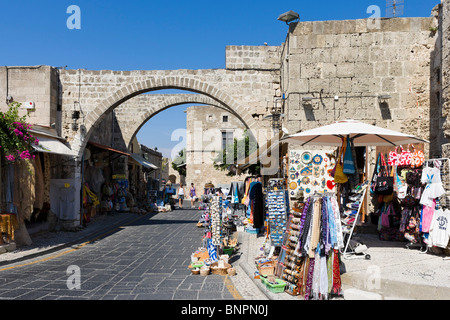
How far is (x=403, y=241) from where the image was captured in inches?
283

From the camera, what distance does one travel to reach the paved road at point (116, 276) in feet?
16.0

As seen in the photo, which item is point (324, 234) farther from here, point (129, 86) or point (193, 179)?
point (193, 179)

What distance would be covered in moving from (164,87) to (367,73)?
21.0ft

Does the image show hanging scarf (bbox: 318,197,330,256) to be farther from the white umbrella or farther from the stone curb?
the stone curb

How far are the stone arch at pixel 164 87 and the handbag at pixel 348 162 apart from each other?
19.3 feet

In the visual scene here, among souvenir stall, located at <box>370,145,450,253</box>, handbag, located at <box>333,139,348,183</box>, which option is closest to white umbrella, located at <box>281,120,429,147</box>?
handbag, located at <box>333,139,348,183</box>

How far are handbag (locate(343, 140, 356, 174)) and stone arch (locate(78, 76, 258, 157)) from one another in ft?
19.3

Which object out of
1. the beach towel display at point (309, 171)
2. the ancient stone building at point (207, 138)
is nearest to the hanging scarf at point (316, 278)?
the beach towel display at point (309, 171)

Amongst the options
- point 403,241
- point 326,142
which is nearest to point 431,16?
point 326,142

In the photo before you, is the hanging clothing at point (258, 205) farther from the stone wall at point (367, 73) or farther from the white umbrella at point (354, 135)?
the white umbrella at point (354, 135)

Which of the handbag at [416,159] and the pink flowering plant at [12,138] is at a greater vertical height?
the pink flowering plant at [12,138]

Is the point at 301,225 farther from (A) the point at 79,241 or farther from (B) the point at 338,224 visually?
(A) the point at 79,241

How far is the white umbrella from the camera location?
576 centimetres
